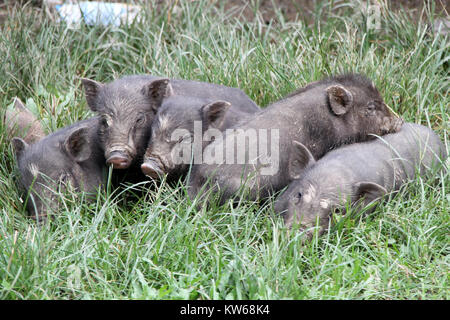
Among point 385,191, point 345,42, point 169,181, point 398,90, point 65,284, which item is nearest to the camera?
point 65,284

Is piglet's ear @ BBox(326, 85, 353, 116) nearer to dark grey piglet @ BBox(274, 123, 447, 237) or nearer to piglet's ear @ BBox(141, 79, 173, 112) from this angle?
dark grey piglet @ BBox(274, 123, 447, 237)

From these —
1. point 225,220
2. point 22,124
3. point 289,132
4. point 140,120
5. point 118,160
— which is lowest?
point 225,220

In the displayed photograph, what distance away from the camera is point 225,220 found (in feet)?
14.0

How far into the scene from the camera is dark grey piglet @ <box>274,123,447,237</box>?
4188 mm

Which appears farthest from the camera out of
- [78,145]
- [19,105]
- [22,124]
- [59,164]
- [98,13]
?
[98,13]

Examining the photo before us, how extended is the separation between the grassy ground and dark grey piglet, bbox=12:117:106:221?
0.17 meters

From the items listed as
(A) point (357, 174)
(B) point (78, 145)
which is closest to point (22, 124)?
(B) point (78, 145)

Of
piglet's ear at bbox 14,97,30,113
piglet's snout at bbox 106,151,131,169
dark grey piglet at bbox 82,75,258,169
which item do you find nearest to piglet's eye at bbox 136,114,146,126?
dark grey piglet at bbox 82,75,258,169

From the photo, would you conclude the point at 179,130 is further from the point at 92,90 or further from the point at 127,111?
the point at 92,90

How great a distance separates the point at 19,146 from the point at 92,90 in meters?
0.76

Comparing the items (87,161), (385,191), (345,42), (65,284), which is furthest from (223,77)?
(65,284)

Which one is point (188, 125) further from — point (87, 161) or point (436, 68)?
point (436, 68)

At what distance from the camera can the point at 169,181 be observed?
191 inches
